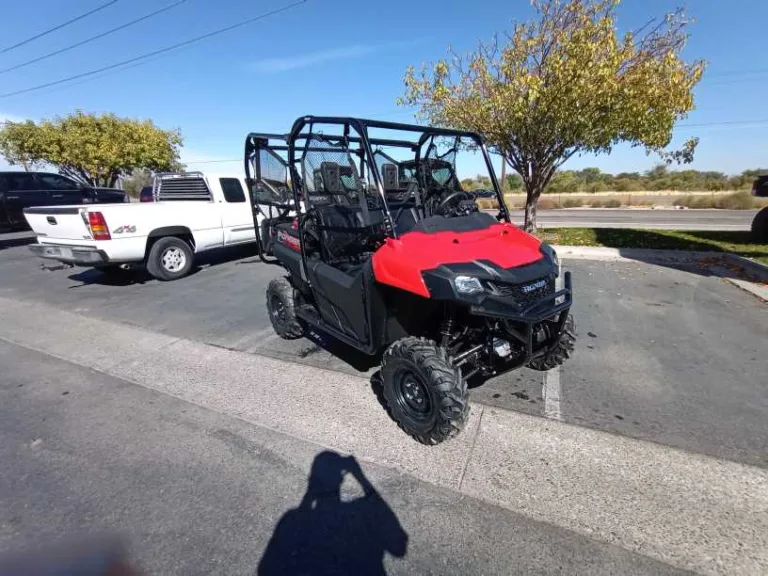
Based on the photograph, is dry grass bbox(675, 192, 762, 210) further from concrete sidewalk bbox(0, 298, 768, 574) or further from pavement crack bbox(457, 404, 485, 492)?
pavement crack bbox(457, 404, 485, 492)

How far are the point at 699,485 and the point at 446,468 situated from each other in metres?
1.43

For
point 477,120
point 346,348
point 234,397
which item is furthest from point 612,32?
point 234,397

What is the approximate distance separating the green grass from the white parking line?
23.1ft

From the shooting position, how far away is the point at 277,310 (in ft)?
14.8

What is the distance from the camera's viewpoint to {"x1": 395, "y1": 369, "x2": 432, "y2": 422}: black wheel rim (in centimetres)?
263

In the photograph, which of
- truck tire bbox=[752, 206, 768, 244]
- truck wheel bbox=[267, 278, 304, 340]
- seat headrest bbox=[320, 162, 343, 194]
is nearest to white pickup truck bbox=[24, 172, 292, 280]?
truck wheel bbox=[267, 278, 304, 340]

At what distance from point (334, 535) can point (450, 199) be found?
2424 mm

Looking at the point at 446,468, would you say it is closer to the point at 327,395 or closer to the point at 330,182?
the point at 327,395

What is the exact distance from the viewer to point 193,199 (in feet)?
26.5

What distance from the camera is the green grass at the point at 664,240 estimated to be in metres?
8.73

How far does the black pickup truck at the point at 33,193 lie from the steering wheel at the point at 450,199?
13118 mm

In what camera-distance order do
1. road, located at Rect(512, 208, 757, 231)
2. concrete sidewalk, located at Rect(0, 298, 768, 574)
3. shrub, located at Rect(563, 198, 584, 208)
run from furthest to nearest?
shrub, located at Rect(563, 198, 584, 208) → road, located at Rect(512, 208, 757, 231) → concrete sidewalk, located at Rect(0, 298, 768, 574)

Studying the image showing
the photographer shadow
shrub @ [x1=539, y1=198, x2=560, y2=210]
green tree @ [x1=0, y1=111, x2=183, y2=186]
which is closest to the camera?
the photographer shadow

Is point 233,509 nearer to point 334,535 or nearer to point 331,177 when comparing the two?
point 334,535
